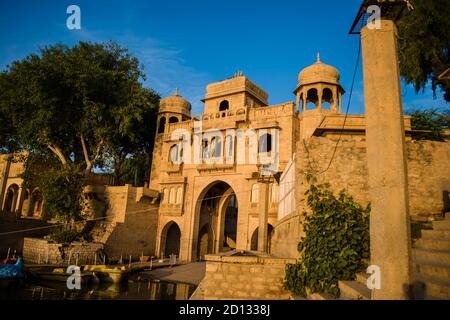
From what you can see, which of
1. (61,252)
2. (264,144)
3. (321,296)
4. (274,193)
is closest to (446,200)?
(321,296)

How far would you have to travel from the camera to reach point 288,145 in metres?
22.6

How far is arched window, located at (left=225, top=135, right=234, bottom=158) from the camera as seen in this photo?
2485cm

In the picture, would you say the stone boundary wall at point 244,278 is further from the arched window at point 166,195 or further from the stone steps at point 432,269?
the arched window at point 166,195

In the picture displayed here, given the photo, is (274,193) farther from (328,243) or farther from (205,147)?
(328,243)

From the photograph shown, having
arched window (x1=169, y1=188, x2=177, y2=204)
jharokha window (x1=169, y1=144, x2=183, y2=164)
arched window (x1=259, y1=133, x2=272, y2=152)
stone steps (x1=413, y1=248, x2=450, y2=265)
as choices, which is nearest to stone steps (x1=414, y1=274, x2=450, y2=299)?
stone steps (x1=413, y1=248, x2=450, y2=265)

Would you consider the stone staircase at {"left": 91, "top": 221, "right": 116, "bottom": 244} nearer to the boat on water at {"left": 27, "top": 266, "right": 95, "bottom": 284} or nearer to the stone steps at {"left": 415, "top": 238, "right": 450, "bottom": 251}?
the boat on water at {"left": 27, "top": 266, "right": 95, "bottom": 284}

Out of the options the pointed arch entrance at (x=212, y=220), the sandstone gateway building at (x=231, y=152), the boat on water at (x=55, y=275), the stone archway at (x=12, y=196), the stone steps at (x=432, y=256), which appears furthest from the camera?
the stone archway at (x=12, y=196)

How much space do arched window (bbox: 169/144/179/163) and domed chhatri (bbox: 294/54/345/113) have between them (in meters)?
11.4

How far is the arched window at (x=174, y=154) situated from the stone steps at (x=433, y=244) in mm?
22265

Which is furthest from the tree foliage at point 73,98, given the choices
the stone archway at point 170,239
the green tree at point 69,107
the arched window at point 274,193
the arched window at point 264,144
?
the arched window at point 274,193

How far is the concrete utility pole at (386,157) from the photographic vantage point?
4.32 m

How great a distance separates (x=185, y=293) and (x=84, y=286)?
5048mm
